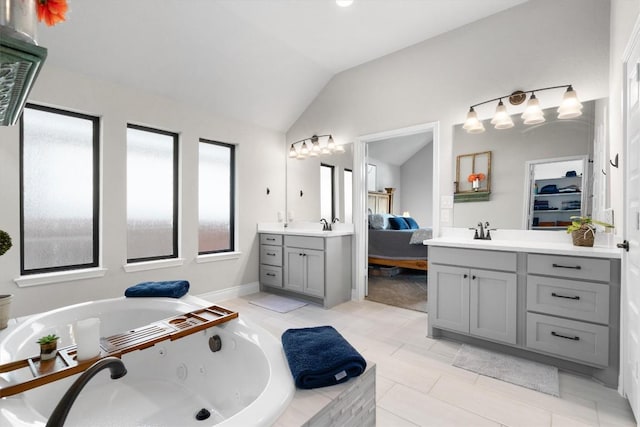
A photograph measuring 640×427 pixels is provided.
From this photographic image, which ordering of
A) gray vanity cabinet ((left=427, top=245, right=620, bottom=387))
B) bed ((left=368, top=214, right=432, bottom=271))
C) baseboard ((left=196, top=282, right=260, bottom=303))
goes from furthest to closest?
bed ((left=368, top=214, right=432, bottom=271)), baseboard ((left=196, top=282, right=260, bottom=303)), gray vanity cabinet ((left=427, top=245, right=620, bottom=387))

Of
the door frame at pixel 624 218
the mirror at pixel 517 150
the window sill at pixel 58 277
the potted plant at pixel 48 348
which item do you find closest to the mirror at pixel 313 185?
the mirror at pixel 517 150

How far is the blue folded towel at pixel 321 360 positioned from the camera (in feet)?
4.01

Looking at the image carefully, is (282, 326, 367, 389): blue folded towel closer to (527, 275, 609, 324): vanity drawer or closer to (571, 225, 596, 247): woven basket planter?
(527, 275, 609, 324): vanity drawer

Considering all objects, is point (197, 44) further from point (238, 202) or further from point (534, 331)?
point (534, 331)

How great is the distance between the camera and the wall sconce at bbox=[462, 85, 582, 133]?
251 centimetres

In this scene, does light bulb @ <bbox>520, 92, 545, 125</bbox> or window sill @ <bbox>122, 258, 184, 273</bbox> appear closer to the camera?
light bulb @ <bbox>520, 92, 545, 125</bbox>

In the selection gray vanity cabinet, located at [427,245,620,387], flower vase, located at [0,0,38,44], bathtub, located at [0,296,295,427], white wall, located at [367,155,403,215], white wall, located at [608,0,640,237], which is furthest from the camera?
white wall, located at [367,155,403,215]

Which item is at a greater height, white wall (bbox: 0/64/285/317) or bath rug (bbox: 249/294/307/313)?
white wall (bbox: 0/64/285/317)

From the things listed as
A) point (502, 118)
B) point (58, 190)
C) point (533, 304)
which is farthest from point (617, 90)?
point (58, 190)

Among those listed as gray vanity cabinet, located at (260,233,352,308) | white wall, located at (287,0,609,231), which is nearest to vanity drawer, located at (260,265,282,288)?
gray vanity cabinet, located at (260,233,352,308)

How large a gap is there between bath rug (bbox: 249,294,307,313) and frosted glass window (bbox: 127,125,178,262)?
1.14m

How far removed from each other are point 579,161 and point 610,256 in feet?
3.18

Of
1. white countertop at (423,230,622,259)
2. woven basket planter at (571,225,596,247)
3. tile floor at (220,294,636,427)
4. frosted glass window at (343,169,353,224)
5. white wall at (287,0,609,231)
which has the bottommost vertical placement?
tile floor at (220,294,636,427)

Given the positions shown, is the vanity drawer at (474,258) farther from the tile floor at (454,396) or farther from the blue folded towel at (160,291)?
the blue folded towel at (160,291)
